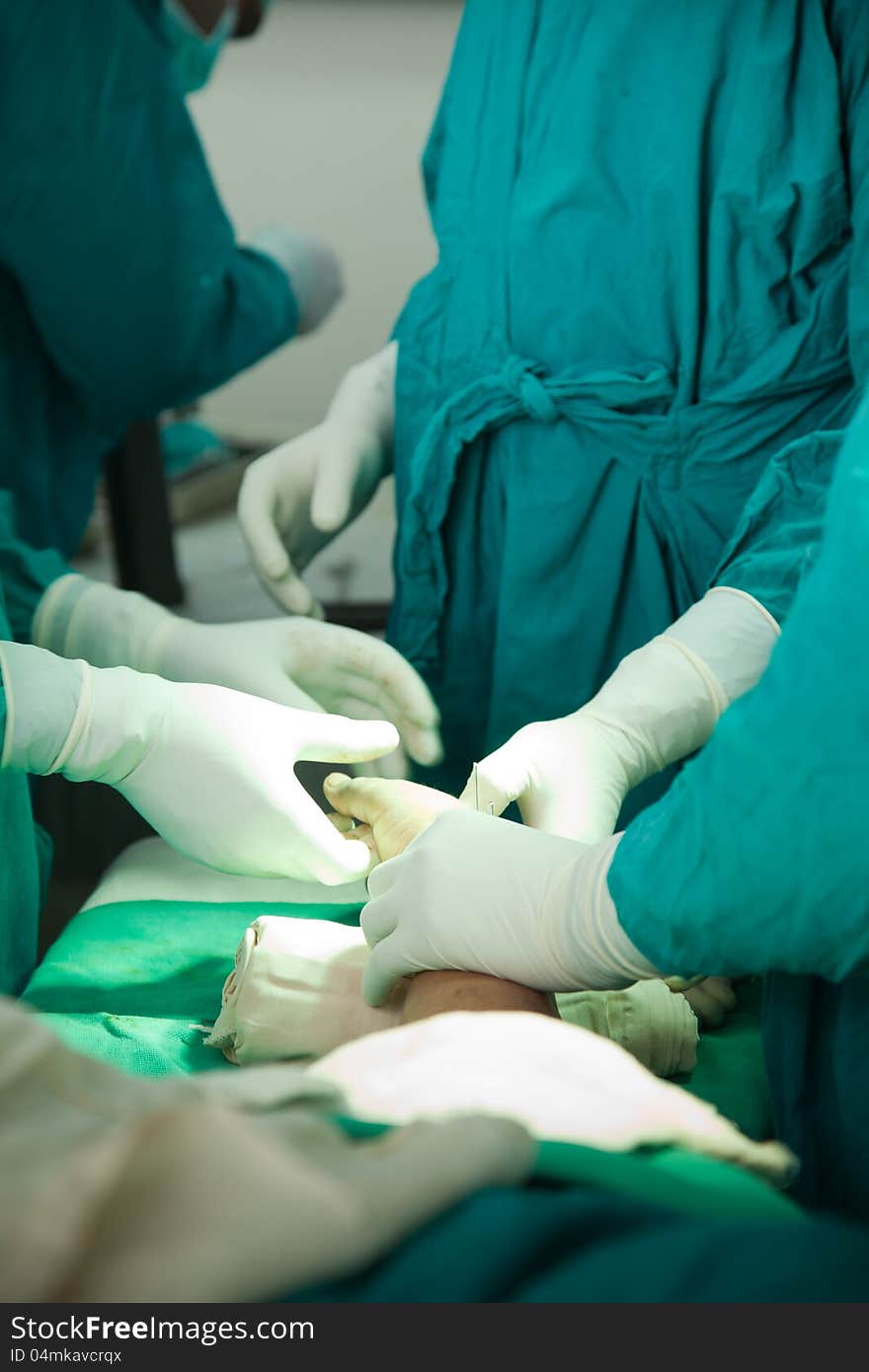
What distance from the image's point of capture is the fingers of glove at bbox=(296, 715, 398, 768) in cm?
116

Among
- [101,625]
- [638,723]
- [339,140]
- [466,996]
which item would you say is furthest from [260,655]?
[339,140]

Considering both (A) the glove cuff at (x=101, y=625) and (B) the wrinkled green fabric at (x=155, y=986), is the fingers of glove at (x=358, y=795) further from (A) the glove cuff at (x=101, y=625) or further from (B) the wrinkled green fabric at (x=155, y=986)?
(A) the glove cuff at (x=101, y=625)

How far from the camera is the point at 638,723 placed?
1.22 m

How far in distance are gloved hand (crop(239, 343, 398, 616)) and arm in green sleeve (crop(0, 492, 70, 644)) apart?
9.7 inches

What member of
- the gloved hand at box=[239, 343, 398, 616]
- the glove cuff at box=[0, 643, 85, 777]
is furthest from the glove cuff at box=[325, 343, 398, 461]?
the glove cuff at box=[0, 643, 85, 777]

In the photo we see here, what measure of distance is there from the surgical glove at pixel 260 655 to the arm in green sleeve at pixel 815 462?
0.36m

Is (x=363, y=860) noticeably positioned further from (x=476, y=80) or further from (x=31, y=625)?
(x=476, y=80)

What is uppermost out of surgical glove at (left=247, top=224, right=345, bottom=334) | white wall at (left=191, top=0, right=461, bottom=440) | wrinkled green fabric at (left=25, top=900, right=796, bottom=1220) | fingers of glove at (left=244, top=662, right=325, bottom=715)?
white wall at (left=191, top=0, right=461, bottom=440)

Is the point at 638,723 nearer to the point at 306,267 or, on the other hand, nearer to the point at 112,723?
the point at 112,723

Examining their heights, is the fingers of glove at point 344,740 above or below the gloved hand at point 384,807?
above

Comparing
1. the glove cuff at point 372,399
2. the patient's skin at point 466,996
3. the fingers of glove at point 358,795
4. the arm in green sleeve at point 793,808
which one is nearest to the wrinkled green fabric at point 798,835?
the arm in green sleeve at point 793,808

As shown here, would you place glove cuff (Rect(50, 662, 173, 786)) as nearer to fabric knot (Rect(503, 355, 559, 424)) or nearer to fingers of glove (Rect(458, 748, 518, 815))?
fingers of glove (Rect(458, 748, 518, 815))

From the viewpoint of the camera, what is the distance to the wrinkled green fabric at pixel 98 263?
1.60 meters

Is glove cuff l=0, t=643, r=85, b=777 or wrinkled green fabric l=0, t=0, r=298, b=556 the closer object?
glove cuff l=0, t=643, r=85, b=777
